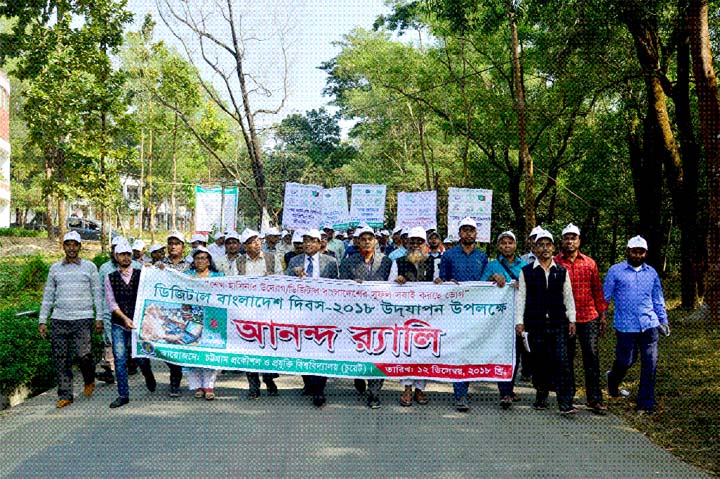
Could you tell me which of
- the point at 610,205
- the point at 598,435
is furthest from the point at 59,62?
the point at 610,205

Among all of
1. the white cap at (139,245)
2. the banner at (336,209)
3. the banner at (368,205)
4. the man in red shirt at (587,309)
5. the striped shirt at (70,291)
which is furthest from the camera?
the banner at (336,209)

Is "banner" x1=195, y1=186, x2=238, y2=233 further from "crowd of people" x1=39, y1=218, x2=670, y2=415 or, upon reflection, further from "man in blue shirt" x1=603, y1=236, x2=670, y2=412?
"man in blue shirt" x1=603, y1=236, x2=670, y2=412

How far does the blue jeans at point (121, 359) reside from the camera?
26.0 feet

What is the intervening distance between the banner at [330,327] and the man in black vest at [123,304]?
122mm

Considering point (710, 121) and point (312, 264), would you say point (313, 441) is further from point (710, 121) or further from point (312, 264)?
point (710, 121)

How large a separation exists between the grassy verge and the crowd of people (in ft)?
1.10

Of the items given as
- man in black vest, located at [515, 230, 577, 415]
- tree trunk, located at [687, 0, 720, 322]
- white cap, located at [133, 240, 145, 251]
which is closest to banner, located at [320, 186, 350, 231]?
white cap, located at [133, 240, 145, 251]

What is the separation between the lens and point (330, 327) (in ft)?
26.7

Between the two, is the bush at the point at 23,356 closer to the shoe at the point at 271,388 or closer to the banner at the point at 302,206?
the shoe at the point at 271,388

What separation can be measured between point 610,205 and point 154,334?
24500mm

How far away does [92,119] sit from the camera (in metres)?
19.5

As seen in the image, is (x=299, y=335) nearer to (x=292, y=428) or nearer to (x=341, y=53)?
(x=292, y=428)

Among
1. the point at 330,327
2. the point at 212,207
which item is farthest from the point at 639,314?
the point at 212,207

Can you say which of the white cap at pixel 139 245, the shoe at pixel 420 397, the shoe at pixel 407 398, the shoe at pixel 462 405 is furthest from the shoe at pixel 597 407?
the white cap at pixel 139 245
